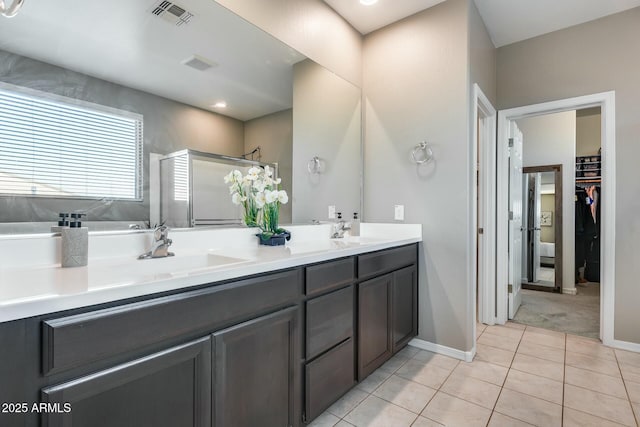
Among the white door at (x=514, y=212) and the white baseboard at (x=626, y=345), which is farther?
the white door at (x=514, y=212)

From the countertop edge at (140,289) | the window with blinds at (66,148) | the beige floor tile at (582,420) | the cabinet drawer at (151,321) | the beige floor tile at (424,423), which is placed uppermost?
the window with blinds at (66,148)

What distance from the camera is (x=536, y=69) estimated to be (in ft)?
9.53

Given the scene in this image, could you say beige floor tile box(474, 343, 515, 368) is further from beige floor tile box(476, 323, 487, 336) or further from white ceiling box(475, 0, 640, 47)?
white ceiling box(475, 0, 640, 47)

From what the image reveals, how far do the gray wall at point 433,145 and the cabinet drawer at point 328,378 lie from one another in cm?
104

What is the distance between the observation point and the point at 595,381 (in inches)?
79.1

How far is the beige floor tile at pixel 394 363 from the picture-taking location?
2.15 m

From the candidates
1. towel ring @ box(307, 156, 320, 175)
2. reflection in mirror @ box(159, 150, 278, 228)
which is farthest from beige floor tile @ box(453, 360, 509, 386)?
reflection in mirror @ box(159, 150, 278, 228)

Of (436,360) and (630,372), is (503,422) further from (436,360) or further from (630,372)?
(630,372)

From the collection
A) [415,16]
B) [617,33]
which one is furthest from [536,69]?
[415,16]

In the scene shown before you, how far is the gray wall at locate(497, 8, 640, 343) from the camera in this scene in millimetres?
2482

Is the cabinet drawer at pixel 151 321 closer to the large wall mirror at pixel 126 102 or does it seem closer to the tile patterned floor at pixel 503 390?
the large wall mirror at pixel 126 102

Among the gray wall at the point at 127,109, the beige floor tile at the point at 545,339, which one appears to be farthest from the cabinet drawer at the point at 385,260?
the beige floor tile at the point at 545,339

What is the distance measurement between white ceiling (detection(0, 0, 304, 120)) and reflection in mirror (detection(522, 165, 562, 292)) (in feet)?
12.9

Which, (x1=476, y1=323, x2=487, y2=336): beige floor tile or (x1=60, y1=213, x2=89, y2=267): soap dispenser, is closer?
(x1=60, y1=213, x2=89, y2=267): soap dispenser
